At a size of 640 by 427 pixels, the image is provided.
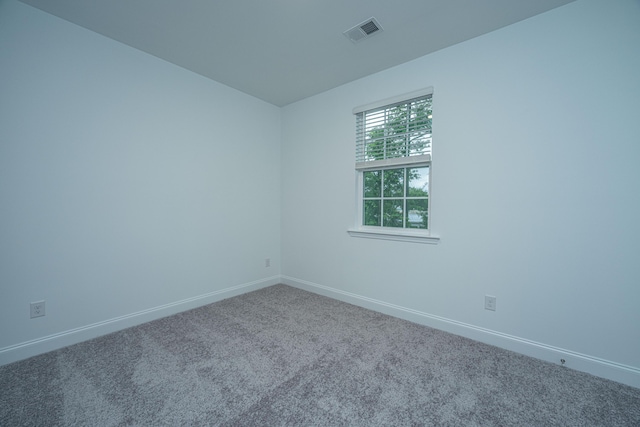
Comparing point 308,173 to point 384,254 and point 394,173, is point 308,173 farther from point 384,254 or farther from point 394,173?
point 384,254

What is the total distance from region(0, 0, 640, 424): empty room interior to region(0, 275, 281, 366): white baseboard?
0.01 meters

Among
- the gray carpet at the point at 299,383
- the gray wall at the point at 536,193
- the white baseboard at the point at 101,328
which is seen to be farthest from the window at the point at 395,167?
the white baseboard at the point at 101,328

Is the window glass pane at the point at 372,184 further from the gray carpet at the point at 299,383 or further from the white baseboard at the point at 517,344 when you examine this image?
the gray carpet at the point at 299,383

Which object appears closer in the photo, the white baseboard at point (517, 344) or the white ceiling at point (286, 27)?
the white baseboard at point (517, 344)

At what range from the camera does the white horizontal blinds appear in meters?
2.55

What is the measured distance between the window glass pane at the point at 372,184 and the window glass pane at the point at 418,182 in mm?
347

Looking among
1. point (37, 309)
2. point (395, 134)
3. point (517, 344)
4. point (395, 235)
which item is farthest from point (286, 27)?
point (517, 344)

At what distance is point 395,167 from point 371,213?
596 millimetres

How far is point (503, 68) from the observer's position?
6.90 feet

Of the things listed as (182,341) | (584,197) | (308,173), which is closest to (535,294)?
(584,197)

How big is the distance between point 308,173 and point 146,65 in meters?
2.06

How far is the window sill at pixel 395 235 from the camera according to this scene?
250cm

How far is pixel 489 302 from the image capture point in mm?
2174

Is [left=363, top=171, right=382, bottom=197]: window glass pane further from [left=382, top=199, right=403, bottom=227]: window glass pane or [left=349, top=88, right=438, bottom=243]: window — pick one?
[left=382, top=199, right=403, bottom=227]: window glass pane
